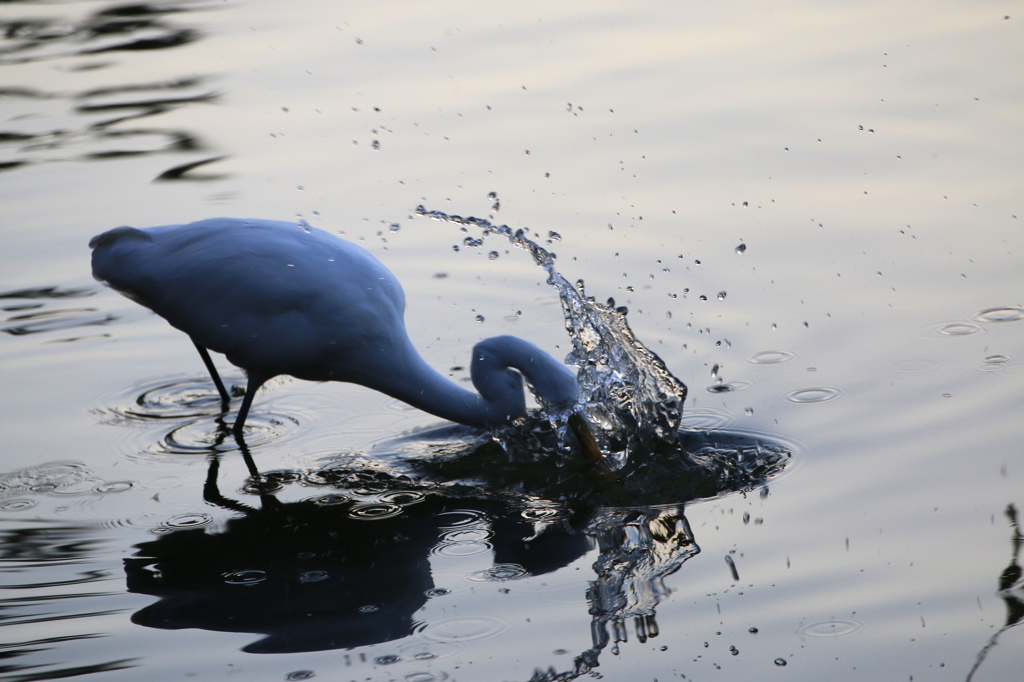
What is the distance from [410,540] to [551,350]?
2.08 metres

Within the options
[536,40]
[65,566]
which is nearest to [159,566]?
[65,566]

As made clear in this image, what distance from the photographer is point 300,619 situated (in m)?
4.71

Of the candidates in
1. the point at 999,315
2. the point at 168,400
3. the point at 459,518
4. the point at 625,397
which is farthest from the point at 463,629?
the point at 999,315

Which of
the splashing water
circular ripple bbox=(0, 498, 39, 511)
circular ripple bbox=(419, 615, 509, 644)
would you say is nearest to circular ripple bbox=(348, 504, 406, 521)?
the splashing water

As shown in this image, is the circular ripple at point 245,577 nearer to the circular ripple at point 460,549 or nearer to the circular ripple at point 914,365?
the circular ripple at point 460,549

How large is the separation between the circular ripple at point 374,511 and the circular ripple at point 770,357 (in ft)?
7.20

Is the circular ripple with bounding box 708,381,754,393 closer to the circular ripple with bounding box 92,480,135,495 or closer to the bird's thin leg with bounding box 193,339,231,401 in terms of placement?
the bird's thin leg with bounding box 193,339,231,401

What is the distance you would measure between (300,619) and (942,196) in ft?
18.2

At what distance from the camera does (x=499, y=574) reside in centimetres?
496

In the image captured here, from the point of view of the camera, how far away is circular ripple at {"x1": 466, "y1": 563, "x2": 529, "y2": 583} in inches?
194

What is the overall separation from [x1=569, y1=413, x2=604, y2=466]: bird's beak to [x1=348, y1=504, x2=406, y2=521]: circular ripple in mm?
885

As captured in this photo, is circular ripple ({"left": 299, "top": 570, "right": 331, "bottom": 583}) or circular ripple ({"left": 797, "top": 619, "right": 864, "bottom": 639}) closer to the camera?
circular ripple ({"left": 797, "top": 619, "right": 864, "bottom": 639})

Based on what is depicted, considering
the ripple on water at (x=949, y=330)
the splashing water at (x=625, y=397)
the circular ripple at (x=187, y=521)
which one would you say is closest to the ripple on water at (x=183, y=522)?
the circular ripple at (x=187, y=521)

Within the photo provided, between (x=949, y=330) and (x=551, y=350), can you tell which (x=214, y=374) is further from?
(x=949, y=330)
